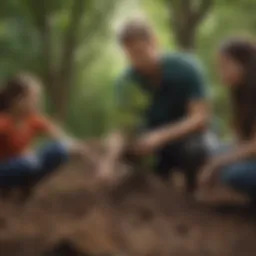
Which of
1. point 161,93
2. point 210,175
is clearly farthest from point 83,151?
point 210,175

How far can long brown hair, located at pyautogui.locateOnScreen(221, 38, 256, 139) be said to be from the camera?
4.35ft

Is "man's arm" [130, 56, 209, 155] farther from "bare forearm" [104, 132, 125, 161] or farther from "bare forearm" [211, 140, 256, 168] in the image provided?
"bare forearm" [211, 140, 256, 168]

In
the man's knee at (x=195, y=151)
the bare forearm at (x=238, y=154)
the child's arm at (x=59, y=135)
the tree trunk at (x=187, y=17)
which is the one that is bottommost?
the bare forearm at (x=238, y=154)

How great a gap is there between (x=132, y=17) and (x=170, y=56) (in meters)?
0.12

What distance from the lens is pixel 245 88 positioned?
4.37ft

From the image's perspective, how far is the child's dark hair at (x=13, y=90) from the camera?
1384 millimetres

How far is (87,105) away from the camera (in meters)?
1.76

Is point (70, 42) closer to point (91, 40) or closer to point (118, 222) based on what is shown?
point (91, 40)

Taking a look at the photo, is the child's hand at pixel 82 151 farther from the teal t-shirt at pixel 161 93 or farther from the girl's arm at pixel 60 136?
the teal t-shirt at pixel 161 93

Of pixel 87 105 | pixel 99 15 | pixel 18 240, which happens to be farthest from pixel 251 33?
pixel 18 240

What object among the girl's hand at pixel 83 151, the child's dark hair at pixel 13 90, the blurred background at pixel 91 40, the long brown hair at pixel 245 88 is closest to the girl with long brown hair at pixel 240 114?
the long brown hair at pixel 245 88

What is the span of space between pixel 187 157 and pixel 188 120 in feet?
0.32

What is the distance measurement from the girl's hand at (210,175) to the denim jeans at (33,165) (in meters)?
0.32

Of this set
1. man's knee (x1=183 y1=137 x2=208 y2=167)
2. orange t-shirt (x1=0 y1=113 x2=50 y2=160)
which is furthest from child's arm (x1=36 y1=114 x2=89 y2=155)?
man's knee (x1=183 y1=137 x2=208 y2=167)
